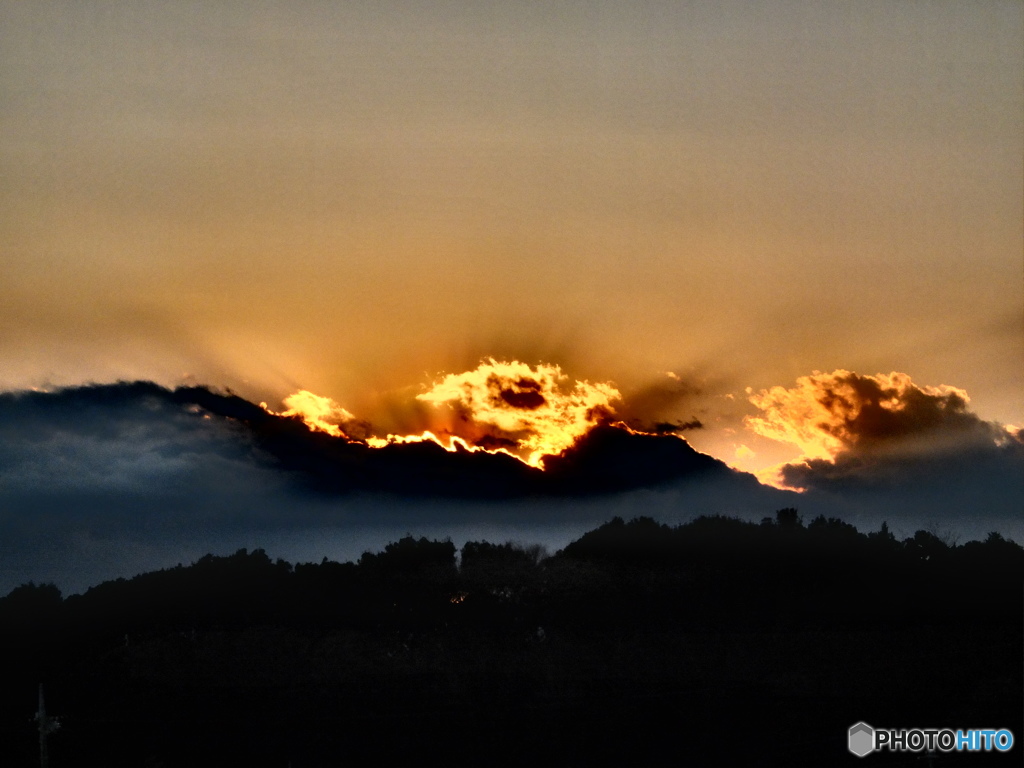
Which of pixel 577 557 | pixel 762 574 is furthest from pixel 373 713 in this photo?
pixel 762 574

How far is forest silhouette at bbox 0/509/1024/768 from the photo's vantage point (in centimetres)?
5675

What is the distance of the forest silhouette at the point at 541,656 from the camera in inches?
2234

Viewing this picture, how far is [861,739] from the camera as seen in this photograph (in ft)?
169

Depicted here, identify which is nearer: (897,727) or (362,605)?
(897,727)

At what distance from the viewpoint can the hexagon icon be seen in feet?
165

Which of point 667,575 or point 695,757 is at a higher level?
point 667,575

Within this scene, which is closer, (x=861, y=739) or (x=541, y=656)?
(x=861, y=739)

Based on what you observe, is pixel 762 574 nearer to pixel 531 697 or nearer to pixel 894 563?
pixel 894 563

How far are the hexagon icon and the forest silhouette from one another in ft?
3.84

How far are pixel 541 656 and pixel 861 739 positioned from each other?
16430 mm

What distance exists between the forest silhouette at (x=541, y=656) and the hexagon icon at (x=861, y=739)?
3.84 ft

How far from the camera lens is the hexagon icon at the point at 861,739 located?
50312 millimetres

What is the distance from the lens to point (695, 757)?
184ft

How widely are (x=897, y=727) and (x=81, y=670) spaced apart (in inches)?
1473
